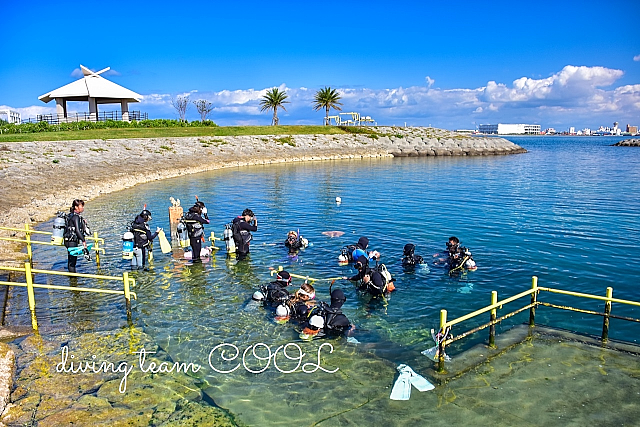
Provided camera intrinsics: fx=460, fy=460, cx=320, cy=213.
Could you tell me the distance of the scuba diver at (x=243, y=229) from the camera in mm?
16703

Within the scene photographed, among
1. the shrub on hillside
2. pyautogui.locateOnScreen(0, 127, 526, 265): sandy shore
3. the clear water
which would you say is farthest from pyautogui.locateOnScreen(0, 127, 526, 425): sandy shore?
the shrub on hillside

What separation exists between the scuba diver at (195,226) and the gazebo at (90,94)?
163 ft

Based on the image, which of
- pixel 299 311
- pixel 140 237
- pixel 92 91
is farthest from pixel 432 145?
pixel 299 311

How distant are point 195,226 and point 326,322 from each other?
282 inches

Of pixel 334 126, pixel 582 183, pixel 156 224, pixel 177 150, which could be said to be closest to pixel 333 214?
pixel 156 224

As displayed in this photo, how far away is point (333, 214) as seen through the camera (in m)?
27.1

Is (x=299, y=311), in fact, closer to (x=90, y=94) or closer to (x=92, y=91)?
(x=90, y=94)

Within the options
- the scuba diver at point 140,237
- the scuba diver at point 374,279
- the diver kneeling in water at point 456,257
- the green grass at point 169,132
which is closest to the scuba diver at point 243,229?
the scuba diver at point 140,237

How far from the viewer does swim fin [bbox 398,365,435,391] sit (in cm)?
865

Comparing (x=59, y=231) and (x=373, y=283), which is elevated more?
(x=59, y=231)

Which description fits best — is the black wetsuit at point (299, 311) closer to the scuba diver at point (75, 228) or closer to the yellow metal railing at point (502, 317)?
the yellow metal railing at point (502, 317)

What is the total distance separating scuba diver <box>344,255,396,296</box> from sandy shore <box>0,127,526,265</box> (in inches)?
458

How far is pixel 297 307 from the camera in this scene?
1162cm

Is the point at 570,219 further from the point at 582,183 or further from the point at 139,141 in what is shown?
the point at 139,141
